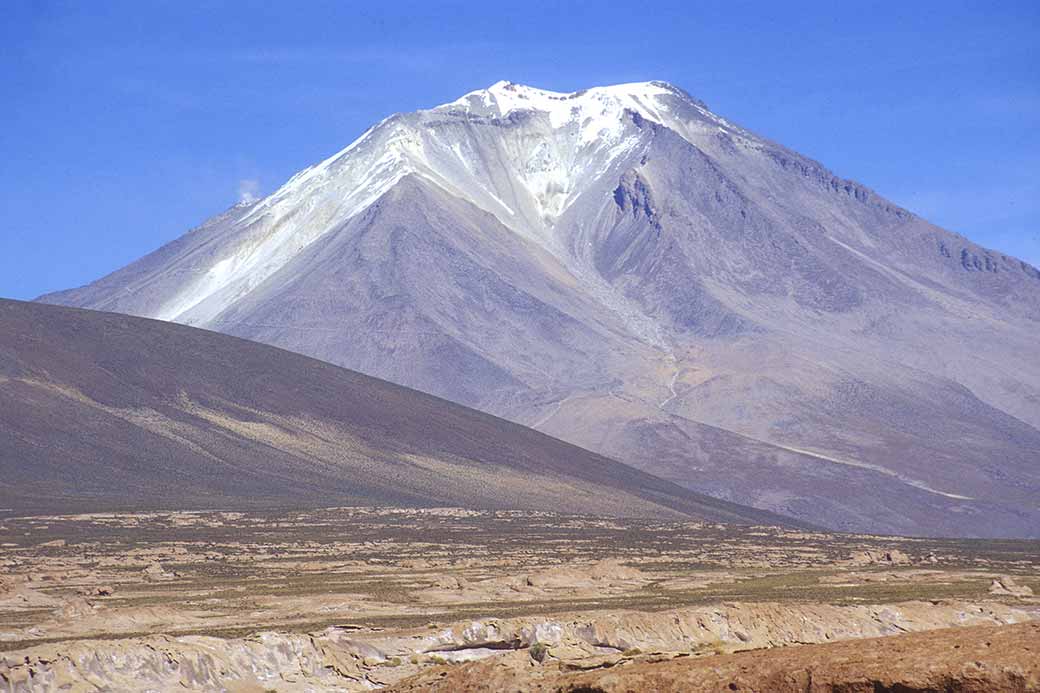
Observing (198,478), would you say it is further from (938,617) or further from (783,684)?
(783,684)

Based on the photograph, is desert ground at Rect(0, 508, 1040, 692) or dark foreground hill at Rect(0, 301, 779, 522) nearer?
desert ground at Rect(0, 508, 1040, 692)

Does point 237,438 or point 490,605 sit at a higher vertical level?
point 237,438

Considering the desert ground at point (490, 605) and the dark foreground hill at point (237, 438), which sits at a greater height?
the dark foreground hill at point (237, 438)

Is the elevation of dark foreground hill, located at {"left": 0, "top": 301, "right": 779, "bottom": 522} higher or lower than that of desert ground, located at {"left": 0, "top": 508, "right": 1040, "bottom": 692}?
higher

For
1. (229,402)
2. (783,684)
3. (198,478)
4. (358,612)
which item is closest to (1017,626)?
(783,684)

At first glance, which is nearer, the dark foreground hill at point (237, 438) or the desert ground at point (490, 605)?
the desert ground at point (490, 605)
